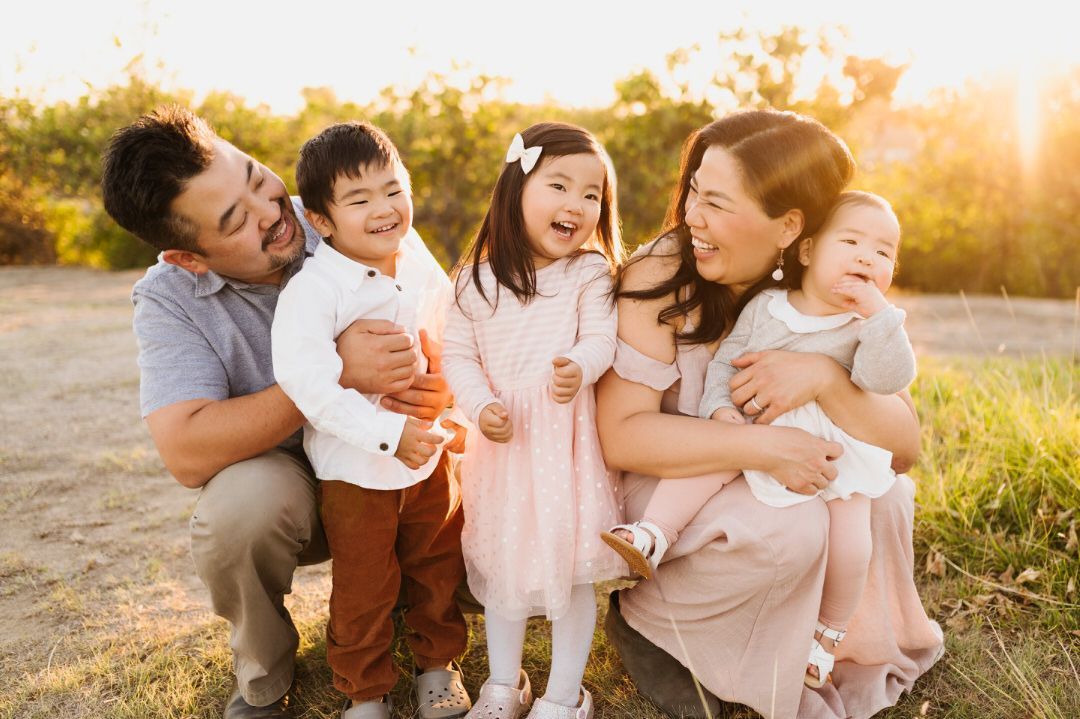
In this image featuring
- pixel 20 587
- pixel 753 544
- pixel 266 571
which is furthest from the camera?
pixel 20 587

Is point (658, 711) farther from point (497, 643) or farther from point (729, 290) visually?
point (729, 290)

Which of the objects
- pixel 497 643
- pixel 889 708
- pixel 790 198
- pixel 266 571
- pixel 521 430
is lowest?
pixel 889 708

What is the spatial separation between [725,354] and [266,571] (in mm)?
1385

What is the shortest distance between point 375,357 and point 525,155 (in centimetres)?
70

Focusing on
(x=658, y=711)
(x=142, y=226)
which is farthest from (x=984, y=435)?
(x=142, y=226)

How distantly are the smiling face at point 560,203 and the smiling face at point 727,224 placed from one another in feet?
0.94

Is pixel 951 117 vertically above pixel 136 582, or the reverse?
pixel 951 117

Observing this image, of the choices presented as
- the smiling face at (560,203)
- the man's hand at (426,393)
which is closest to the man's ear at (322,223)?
the man's hand at (426,393)

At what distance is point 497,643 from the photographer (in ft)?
7.34

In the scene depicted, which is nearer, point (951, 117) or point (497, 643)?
point (497, 643)

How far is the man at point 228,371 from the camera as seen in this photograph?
2105 millimetres

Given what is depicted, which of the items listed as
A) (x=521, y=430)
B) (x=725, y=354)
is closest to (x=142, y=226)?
(x=521, y=430)

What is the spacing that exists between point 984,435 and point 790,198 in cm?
184

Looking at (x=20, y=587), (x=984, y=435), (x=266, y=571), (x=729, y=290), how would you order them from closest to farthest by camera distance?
(x=266, y=571) → (x=729, y=290) → (x=20, y=587) → (x=984, y=435)
